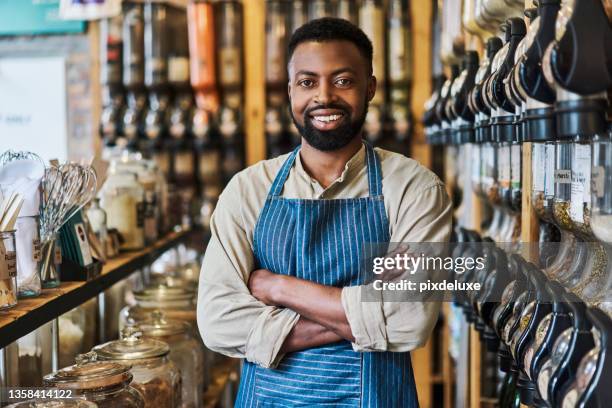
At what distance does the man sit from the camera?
1861 mm

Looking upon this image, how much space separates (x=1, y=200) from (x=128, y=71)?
3088mm

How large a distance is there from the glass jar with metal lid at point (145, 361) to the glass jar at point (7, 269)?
0.39 meters

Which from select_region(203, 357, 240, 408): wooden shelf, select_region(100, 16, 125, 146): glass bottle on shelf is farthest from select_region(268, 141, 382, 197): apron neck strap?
select_region(100, 16, 125, 146): glass bottle on shelf

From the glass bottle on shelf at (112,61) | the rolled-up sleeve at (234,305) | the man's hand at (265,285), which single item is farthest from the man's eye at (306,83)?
the glass bottle on shelf at (112,61)

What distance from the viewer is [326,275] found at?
6.32 feet

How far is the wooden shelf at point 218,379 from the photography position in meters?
3.31

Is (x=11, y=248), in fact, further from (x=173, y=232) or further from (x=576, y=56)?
(x=173, y=232)

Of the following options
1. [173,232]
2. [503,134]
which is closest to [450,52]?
[503,134]

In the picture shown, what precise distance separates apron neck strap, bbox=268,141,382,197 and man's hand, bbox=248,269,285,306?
188 mm

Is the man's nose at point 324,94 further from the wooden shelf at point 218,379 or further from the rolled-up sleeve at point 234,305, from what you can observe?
the wooden shelf at point 218,379

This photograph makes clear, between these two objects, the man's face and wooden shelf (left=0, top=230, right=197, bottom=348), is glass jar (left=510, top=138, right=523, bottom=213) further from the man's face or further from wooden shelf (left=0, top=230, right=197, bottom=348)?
wooden shelf (left=0, top=230, right=197, bottom=348)

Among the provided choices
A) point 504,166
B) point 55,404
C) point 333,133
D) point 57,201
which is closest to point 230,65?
point 57,201

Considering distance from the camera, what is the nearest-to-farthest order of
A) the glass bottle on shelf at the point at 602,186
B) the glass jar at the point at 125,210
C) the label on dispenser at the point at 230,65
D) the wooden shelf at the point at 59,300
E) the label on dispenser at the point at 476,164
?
the glass bottle on shelf at the point at 602,186, the wooden shelf at the point at 59,300, the label on dispenser at the point at 476,164, the glass jar at the point at 125,210, the label on dispenser at the point at 230,65

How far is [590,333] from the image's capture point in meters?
1.25
